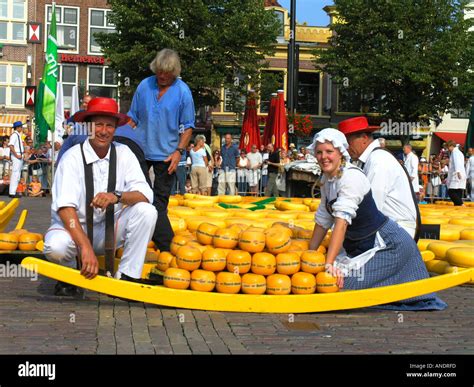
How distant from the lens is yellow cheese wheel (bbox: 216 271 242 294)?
6102 millimetres

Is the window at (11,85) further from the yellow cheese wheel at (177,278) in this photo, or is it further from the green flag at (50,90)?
the yellow cheese wheel at (177,278)

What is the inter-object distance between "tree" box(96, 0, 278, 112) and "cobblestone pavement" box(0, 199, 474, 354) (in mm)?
33245

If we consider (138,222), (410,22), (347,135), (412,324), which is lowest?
(412,324)

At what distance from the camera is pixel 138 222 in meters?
6.25

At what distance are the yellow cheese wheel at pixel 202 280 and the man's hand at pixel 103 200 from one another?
81 centimetres

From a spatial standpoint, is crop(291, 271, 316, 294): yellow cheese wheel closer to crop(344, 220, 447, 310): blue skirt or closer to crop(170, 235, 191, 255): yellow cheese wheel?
crop(344, 220, 447, 310): blue skirt

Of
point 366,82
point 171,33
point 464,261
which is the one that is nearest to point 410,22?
point 366,82

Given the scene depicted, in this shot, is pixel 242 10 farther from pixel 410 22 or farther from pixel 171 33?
pixel 410 22

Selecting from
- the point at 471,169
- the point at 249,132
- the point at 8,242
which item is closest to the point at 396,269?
the point at 8,242

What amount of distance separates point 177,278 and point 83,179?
102 centimetres

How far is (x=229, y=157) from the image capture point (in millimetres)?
22906

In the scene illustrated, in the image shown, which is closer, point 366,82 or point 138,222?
point 138,222

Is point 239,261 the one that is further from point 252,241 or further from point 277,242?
point 277,242
